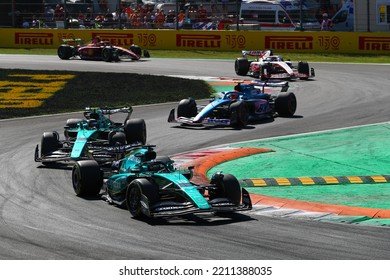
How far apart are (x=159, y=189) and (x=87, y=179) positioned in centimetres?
188

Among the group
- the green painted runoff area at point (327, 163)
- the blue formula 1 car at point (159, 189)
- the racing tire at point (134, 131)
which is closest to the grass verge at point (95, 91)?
the green painted runoff area at point (327, 163)

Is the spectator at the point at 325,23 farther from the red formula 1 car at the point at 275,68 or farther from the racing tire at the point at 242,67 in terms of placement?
the red formula 1 car at the point at 275,68

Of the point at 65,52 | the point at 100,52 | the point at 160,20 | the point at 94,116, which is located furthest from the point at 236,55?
the point at 94,116

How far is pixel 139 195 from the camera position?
15273 mm

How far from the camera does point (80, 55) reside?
1855 inches

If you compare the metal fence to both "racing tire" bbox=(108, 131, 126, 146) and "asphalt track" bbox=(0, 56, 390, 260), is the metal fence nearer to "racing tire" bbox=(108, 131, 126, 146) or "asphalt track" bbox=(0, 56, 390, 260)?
"asphalt track" bbox=(0, 56, 390, 260)

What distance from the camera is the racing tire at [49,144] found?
20453 mm

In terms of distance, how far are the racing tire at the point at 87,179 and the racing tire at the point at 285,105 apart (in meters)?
11.8

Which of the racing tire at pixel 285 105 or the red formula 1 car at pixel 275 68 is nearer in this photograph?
the racing tire at pixel 285 105

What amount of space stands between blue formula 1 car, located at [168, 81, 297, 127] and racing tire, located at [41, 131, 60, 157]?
242 inches

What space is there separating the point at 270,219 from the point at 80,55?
3311 cm

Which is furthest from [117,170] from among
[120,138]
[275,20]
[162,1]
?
[162,1]

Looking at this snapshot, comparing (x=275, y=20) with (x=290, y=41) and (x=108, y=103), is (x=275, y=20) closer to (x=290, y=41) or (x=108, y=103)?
(x=290, y=41)

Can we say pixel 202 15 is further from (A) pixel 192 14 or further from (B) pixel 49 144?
(B) pixel 49 144
